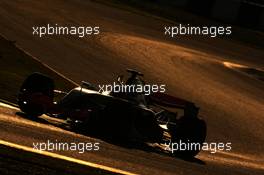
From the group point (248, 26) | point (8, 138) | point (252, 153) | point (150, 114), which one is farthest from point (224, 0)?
point (8, 138)

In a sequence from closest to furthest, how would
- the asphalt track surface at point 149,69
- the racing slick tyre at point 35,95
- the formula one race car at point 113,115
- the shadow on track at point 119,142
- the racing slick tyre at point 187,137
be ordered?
the asphalt track surface at point 149,69
the shadow on track at point 119,142
the formula one race car at point 113,115
the racing slick tyre at point 187,137
the racing slick tyre at point 35,95

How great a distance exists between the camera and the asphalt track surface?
1110 cm

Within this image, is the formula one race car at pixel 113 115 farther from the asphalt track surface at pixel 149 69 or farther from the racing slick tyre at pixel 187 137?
the asphalt track surface at pixel 149 69

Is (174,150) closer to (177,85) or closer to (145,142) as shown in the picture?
(145,142)

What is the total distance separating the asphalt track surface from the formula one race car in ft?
1.18

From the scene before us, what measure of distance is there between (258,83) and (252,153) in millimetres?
12332

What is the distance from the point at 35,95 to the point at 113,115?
1.30 meters

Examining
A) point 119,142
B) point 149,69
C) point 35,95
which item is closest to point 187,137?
point 119,142

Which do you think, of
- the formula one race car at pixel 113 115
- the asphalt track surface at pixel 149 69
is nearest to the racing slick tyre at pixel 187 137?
the formula one race car at pixel 113 115

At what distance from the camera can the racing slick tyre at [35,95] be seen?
1266 centimetres

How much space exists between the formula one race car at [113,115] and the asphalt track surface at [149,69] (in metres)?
0.36

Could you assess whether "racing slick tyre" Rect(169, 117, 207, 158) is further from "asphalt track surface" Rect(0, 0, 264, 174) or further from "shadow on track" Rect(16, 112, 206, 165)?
"asphalt track surface" Rect(0, 0, 264, 174)

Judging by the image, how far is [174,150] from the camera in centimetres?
1277

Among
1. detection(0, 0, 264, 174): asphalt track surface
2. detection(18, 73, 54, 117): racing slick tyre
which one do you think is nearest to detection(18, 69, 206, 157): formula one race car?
detection(18, 73, 54, 117): racing slick tyre
